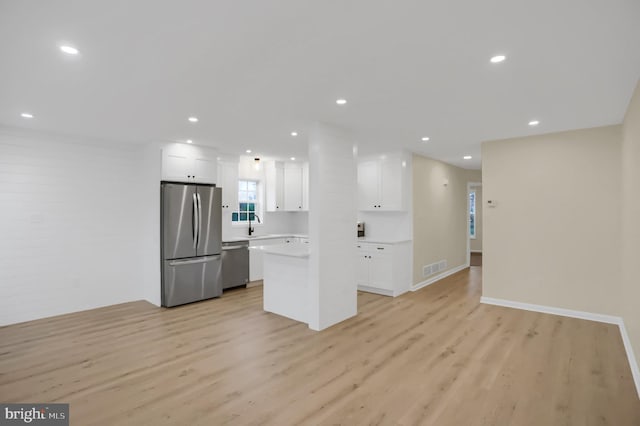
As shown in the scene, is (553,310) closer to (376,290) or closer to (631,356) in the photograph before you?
(631,356)

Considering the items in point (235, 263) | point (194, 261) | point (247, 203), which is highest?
point (247, 203)

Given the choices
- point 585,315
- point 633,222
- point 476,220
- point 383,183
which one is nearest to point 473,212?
point 476,220

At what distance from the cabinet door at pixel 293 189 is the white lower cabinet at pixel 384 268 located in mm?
1967

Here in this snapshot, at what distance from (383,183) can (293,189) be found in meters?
2.13

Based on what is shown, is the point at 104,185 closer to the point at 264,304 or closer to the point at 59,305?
the point at 59,305

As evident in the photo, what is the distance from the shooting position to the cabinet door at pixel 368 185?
645cm

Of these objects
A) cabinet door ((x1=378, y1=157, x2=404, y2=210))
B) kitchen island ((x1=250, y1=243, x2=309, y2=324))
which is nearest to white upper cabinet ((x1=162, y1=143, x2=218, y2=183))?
kitchen island ((x1=250, y1=243, x2=309, y2=324))

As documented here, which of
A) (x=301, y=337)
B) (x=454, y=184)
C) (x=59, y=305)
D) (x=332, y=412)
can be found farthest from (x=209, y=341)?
(x=454, y=184)

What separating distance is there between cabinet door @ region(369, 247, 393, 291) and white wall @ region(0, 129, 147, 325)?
4017 millimetres

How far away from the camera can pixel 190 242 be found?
5.32 meters

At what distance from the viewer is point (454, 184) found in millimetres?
7953

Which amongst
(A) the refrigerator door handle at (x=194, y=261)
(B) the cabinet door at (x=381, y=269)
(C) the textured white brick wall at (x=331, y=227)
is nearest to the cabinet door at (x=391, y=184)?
(B) the cabinet door at (x=381, y=269)

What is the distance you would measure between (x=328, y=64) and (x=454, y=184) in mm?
6347

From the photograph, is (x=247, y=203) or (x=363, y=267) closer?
(x=363, y=267)
